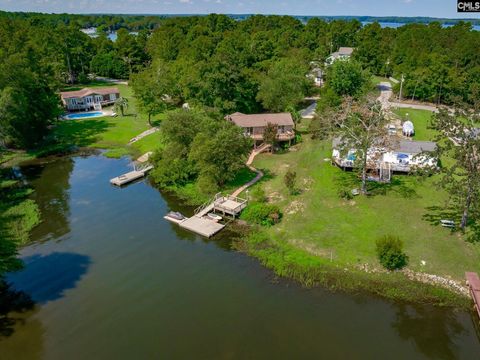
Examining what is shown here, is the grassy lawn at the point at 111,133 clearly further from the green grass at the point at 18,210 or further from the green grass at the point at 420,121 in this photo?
the green grass at the point at 420,121

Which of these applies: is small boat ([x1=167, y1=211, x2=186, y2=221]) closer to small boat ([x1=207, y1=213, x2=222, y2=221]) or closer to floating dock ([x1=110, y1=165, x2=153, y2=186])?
small boat ([x1=207, y1=213, x2=222, y2=221])

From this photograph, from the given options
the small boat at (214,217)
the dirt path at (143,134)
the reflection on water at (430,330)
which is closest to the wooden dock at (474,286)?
the reflection on water at (430,330)

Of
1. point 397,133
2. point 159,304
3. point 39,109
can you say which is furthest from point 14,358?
point 397,133

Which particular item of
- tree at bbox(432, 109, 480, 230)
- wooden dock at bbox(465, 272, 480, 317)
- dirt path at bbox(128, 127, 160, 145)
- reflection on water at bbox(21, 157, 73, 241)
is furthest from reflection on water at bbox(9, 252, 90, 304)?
dirt path at bbox(128, 127, 160, 145)

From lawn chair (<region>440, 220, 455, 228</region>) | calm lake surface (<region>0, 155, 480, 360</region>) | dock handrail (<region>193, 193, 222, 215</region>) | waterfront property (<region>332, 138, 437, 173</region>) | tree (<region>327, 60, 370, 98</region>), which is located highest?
tree (<region>327, 60, 370, 98</region>)

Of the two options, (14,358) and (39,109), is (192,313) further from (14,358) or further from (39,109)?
(39,109)

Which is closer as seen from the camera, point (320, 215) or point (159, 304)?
point (159, 304)

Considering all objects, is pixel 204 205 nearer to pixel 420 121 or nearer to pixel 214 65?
pixel 214 65
